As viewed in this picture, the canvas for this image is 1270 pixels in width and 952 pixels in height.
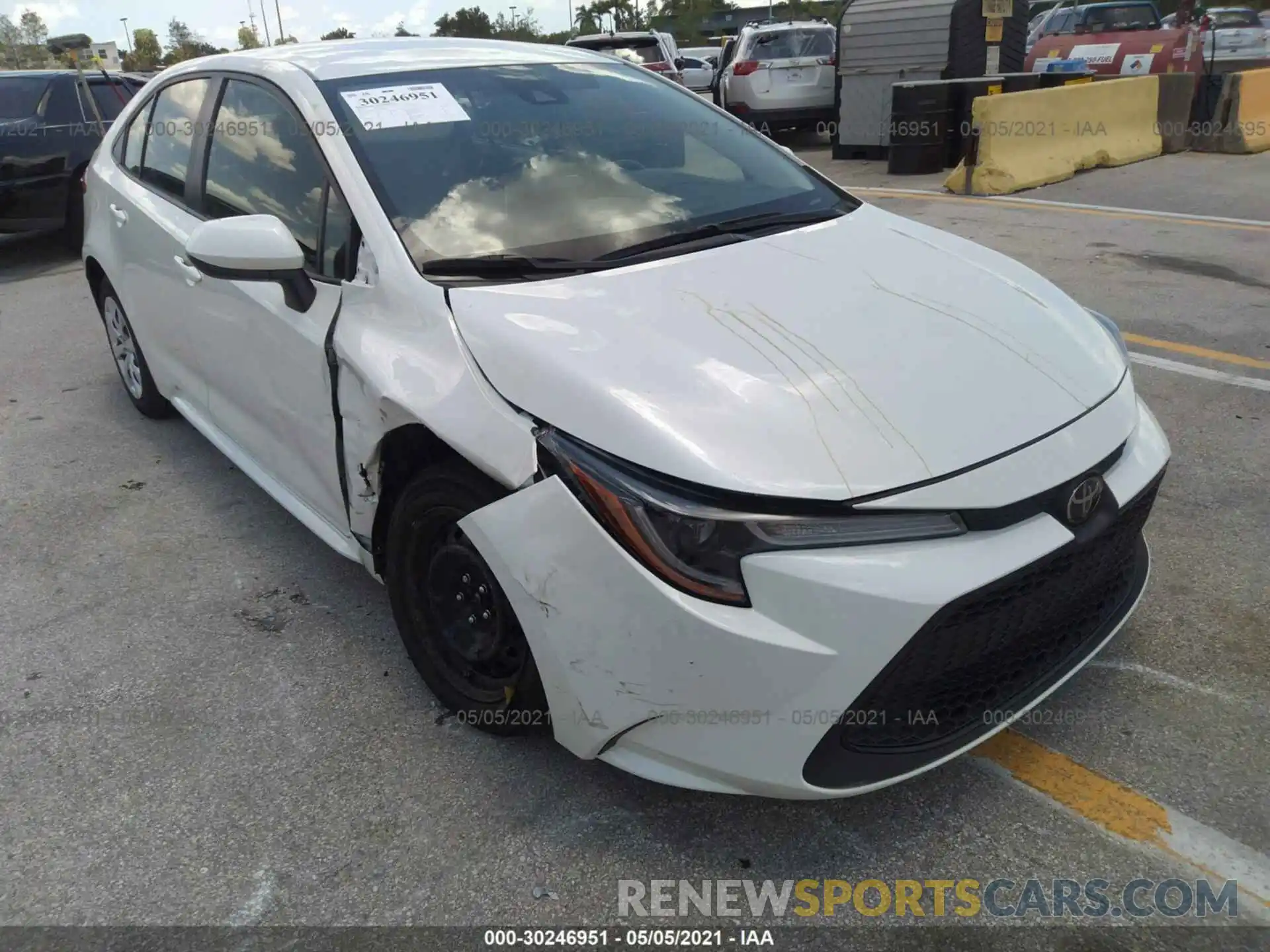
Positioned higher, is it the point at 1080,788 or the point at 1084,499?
the point at 1084,499

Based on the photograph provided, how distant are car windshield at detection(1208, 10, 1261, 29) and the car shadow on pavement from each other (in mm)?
18274

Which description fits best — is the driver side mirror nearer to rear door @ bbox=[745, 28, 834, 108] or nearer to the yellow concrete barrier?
the yellow concrete barrier

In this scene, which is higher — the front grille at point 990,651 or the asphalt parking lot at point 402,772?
the front grille at point 990,651

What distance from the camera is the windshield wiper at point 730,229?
2.59 m

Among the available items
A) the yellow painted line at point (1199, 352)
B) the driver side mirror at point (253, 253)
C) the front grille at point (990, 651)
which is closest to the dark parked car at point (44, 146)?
the driver side mirror at point (253, 253)

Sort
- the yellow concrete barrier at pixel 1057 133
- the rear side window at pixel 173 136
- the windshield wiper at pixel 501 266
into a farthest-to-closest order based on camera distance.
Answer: the yellow concrete barrier at pixel 1057 133, the rear side window at pixel 173 136, the windshield wiper at pixel 501 266

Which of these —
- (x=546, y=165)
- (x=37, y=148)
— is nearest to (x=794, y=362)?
(x=546, y=165)

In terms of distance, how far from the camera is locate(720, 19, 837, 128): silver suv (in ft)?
45.2

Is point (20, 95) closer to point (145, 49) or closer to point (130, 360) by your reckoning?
point (130, 360)

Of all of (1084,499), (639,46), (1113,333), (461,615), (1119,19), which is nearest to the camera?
(1084,499)

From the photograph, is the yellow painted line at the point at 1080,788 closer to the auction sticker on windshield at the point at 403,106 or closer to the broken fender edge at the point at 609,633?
the broken fender edge at the point at 609,633

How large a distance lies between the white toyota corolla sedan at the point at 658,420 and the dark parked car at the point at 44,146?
21.6 ft

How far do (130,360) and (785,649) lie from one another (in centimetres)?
392

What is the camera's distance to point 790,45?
45.8 ft
